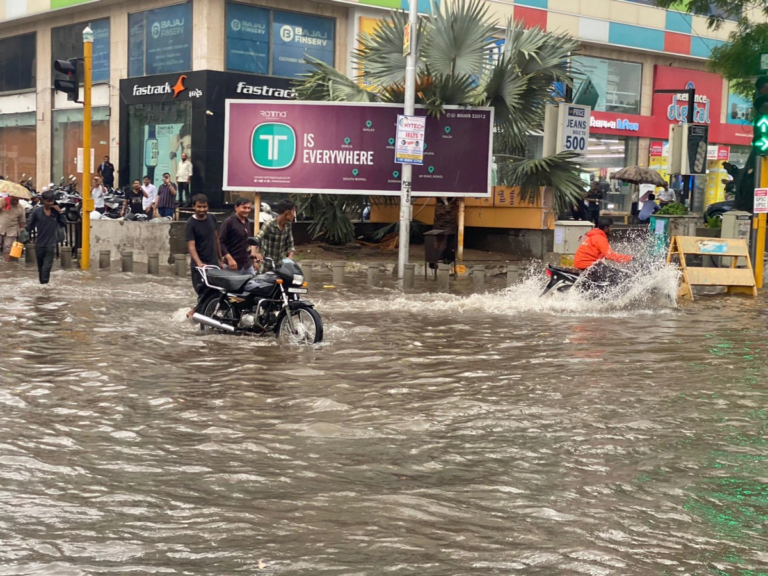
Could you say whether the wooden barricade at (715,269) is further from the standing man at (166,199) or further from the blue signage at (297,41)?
the blue signage at (297,41)

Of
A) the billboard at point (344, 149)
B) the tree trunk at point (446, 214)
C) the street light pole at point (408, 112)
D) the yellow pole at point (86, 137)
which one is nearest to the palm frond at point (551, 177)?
the billboard at point (344, 149)

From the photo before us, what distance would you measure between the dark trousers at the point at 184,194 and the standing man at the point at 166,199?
1.99 m

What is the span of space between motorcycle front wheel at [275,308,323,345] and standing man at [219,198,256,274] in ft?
4.89

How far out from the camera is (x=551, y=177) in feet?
72.2

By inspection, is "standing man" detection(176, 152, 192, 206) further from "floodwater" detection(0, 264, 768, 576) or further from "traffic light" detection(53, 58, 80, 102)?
"floodwater" detection(0, 264, 768, 576)

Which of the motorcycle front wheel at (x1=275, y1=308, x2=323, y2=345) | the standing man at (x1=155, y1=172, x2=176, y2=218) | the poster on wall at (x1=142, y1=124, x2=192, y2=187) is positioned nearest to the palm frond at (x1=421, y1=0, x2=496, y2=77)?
the standing man at (x1=155, y1=172, x2=176, y2=218)

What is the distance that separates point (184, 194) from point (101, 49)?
24.0 feet

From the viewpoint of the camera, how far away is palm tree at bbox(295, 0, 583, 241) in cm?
2130

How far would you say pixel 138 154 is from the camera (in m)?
33.8

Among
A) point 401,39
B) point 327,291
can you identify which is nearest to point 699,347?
point 327,291

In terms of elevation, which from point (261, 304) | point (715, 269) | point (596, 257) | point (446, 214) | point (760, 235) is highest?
point (446, 214)

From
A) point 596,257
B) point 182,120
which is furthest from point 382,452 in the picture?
point 182,120

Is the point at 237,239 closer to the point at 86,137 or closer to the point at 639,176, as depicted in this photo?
the point at 86,137

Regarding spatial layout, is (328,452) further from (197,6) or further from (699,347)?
(197,6)
